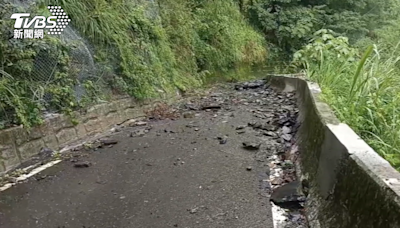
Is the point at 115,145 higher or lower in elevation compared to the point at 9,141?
lower

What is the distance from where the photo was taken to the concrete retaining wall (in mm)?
3863

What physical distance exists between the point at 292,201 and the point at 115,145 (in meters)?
2.61

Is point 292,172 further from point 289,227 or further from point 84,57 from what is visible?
point 84,57

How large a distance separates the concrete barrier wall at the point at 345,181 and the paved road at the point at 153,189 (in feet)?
1.52

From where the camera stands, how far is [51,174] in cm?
384

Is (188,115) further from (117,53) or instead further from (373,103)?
(373,103)

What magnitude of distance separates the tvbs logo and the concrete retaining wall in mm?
1110

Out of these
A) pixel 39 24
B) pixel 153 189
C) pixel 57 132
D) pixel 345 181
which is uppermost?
pixel 39 24

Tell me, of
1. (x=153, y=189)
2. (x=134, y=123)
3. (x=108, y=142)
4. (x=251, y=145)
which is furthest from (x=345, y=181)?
(x=134, y=123)

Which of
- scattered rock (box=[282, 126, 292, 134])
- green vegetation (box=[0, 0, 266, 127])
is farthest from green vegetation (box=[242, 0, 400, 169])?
green vegetation (box=[0, 0, 266, 127])

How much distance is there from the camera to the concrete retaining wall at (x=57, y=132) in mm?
3863

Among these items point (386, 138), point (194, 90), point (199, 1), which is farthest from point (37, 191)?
point (199, 1)

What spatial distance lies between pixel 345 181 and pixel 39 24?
452cm

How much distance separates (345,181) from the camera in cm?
220
